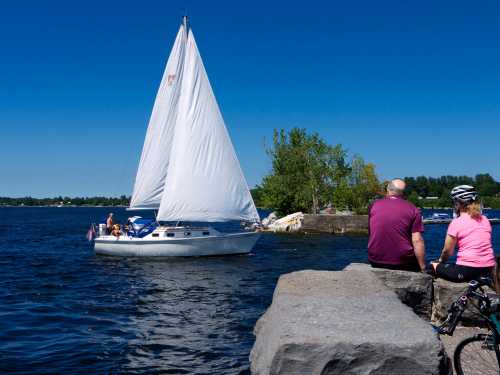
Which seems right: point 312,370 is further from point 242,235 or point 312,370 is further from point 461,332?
point 242,235

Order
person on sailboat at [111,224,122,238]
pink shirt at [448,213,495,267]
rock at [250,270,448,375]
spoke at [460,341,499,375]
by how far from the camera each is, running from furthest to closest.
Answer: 1. person on sailboat at [111,224,122,238]
2. pink shirt at [448,213,495,267]
3. spoke at [460,341,499,375]
4. rock at [250,270,448,375]

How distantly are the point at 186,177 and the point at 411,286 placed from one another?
25.6 meters

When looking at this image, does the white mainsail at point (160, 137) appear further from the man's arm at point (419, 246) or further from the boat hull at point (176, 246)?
the man's arm at point (419, 246)

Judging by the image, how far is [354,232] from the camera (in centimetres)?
5794

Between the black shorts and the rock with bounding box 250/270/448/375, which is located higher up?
the black shorts

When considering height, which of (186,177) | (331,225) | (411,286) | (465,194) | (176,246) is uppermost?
(186,177)

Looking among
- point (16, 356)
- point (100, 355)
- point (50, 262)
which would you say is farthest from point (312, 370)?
point (50, 262)

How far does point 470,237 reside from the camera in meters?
6.04

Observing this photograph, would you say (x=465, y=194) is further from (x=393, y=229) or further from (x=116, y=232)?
(x=116, y=232)

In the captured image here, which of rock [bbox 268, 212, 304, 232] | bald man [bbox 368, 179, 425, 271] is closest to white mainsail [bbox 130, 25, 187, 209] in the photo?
bald man [bbox 368, 179, 425, 271]

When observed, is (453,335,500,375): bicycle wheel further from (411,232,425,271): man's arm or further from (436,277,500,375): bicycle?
(411,232,425,271): man's arm

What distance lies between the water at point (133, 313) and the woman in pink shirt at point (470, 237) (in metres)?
4.30

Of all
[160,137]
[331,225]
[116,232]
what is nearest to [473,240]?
[116,232]

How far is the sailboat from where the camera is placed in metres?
31.3
